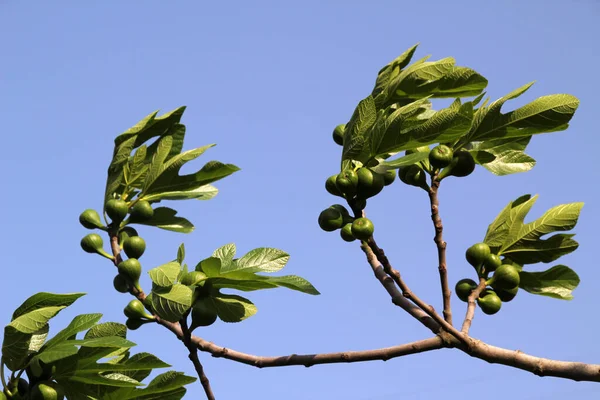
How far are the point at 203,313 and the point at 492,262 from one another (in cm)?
114

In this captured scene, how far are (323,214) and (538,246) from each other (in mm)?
829

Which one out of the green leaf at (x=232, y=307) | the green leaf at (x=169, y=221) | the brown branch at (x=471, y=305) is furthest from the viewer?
the green leaf at (x=169, y=221)

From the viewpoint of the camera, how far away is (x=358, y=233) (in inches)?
111

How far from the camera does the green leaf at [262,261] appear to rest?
119 inches

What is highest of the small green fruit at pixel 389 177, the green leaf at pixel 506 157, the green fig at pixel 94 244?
the green leaf at pixel 506 157

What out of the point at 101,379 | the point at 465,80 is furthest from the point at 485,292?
the point at 101,379

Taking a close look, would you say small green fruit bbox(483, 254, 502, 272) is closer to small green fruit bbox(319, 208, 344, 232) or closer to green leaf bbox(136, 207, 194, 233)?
small green fruit bbox(319, 208, 344, 232)

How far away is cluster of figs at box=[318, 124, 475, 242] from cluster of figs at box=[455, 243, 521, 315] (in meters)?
0.32

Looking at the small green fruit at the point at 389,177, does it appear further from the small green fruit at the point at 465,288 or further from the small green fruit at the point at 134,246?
the small green fruit at the point at 134,246

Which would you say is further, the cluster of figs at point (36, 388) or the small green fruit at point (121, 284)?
the small green fruit at point (121, 284)

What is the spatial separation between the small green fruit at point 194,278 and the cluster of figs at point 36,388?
606 millimetres

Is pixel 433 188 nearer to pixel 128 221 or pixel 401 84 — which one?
pixel 401 84

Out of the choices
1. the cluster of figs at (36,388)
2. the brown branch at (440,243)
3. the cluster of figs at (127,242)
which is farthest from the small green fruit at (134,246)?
the brown branch at (440,243)

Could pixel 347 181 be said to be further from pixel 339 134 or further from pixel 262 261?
pixel 339 134
